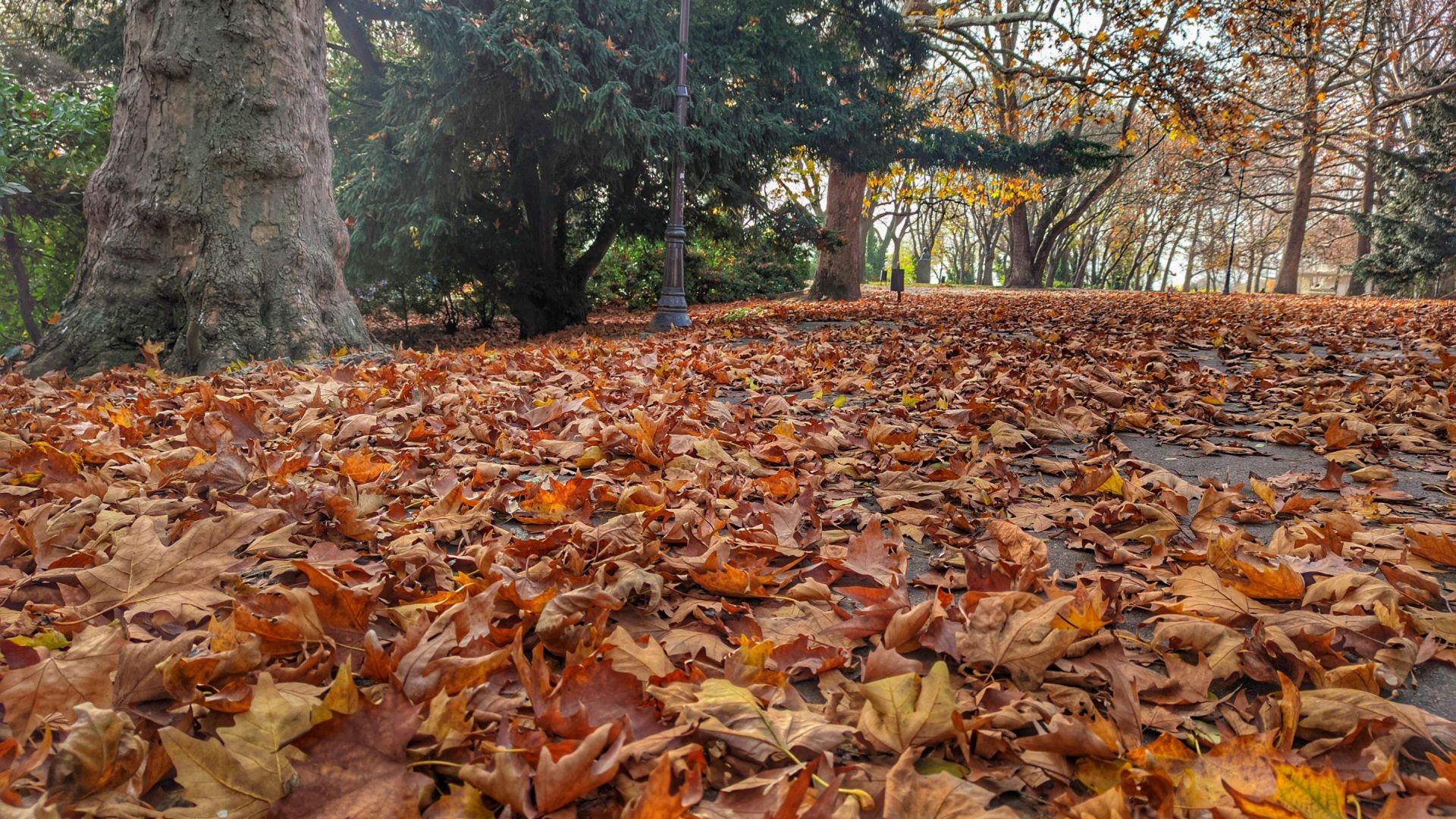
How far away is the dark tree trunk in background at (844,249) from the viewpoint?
13.5 m

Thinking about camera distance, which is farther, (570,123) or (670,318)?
(670,318)

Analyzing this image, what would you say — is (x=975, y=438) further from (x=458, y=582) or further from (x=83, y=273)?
(x=83, y=273)

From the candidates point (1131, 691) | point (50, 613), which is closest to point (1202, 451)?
point (1131, 691)

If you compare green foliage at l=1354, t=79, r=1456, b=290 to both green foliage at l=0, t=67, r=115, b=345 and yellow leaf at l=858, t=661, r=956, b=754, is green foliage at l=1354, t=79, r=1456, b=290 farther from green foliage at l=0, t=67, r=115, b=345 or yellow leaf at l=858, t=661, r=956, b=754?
green foliage at l=0, t=67, r=115, b=345

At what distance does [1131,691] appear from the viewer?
1153 millimetres

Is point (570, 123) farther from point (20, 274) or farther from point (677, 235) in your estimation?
point (20, 274)

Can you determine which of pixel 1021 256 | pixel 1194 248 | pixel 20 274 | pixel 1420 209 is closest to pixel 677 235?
pixel 20 274

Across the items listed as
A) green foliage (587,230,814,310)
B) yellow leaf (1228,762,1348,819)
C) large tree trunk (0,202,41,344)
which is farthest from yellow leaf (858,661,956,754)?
green foliage (587,230,814,310)

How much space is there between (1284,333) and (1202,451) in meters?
5.06

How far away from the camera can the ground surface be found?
37.9 inches

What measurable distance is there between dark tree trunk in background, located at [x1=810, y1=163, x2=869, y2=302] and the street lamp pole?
531 cm

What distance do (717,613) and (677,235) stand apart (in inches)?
302

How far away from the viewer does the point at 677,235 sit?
870 cm

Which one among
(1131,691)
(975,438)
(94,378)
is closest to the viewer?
(1131,691)
